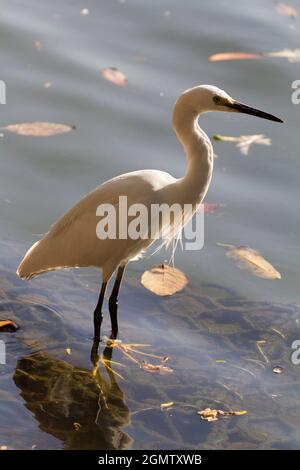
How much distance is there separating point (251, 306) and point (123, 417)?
1057 mm

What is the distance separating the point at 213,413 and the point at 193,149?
3.51ft

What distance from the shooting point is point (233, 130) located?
222 inches

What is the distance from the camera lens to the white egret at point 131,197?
3.47 meters

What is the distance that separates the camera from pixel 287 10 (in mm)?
6992

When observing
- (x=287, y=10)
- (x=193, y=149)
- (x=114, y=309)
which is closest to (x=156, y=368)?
(x=114, y=309)

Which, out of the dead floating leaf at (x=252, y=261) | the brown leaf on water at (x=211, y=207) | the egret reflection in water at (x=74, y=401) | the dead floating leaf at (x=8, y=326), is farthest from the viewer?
the brown leaf on water at (x=211, y=207)

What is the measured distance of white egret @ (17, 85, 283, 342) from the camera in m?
3.47

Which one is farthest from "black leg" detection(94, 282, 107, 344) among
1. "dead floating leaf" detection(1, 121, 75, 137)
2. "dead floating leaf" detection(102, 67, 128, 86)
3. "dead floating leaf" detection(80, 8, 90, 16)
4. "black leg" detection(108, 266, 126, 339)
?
"dead floating leaf" detection(80, 8, 90, 16)

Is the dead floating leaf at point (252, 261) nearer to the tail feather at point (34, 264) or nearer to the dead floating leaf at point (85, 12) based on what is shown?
the tail feather at point (34, 264)

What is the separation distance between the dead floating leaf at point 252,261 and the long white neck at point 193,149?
3.06 feet

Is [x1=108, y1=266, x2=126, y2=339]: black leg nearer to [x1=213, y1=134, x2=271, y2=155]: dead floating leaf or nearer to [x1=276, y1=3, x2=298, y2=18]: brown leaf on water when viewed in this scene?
[x1=213, y1=134, x2=271, y2=155]: dead floating leaf

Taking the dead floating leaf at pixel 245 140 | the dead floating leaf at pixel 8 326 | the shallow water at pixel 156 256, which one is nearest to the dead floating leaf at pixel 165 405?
the shallow water at pixel 156 256

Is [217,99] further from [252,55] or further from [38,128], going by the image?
[252,55]

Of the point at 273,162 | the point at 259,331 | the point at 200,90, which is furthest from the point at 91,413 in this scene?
the point at 273,162
